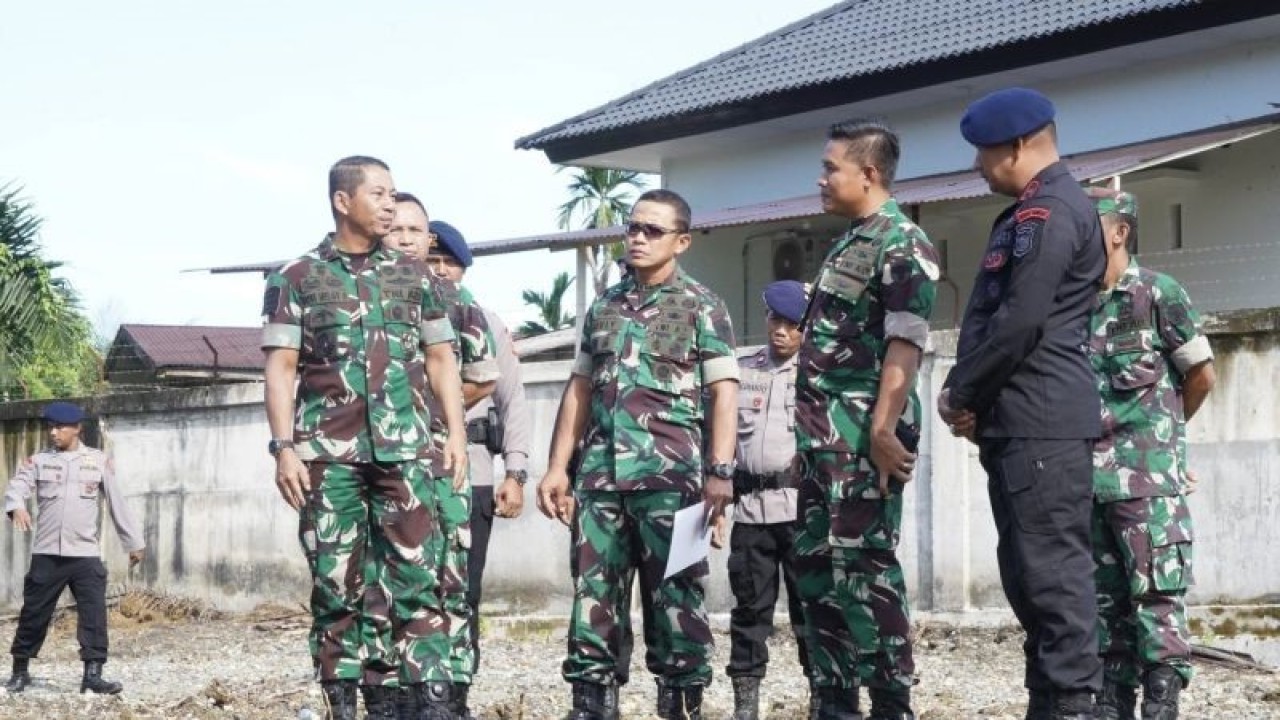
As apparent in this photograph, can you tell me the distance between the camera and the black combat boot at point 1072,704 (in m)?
5.95

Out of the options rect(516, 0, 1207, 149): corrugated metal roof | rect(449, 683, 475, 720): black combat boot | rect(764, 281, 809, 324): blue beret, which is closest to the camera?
rect(449, 683, 475, 720): black combat boot

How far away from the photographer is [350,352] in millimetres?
7219

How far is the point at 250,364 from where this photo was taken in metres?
33.0

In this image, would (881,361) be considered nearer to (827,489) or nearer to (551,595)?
(827,489)

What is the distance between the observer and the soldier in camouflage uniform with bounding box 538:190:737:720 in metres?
7.69

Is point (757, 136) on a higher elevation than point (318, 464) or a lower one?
higher

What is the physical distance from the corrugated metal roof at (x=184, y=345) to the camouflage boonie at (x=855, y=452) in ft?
91.1

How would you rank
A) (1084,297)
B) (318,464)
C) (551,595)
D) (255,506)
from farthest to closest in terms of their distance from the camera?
(255,506)
(551,595)
(318,464)
(1084,297)

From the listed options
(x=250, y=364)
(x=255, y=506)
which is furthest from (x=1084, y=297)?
(x=250, y=364)

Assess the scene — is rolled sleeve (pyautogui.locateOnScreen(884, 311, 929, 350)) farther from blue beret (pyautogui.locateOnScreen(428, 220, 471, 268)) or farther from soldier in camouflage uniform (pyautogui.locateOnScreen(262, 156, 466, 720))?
blue beret (pyautogui.locateOnScreen(428, 220, 471, 268))

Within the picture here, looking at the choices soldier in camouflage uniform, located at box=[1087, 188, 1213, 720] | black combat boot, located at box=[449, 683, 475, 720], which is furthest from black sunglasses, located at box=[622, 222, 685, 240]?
black combat boot, located at box=[449, 683, 475, 720]

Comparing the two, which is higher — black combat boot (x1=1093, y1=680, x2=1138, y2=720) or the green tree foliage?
the green tree foliage

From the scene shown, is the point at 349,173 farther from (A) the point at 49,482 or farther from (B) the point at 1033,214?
(A) the point at 49,482

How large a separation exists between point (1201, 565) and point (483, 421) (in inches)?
191
